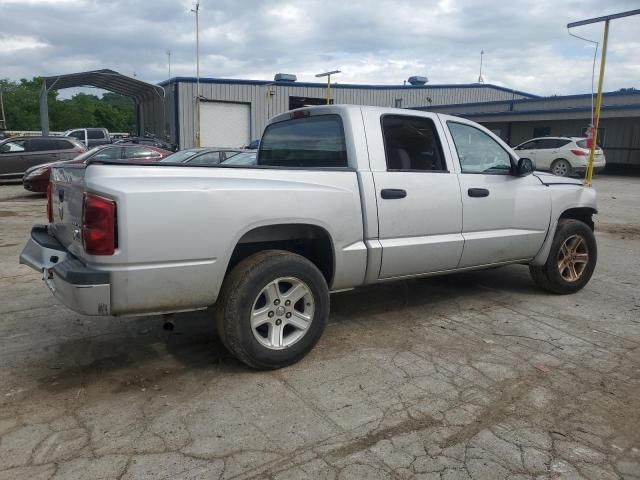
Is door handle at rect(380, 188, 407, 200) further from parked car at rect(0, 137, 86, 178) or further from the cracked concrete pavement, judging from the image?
parked car at rect(0, 137, 86, 178)

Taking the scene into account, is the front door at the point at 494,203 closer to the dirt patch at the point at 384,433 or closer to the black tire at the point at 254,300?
the black tire at the point at 254,300

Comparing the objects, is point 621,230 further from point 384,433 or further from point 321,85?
point 321,85

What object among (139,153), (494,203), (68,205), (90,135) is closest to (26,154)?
(139,153)

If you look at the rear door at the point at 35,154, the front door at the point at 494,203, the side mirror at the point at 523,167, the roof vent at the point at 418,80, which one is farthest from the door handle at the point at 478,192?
the roof vent at the point at 418,80

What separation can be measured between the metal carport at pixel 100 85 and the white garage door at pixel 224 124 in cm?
306

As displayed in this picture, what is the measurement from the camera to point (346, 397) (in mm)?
3459

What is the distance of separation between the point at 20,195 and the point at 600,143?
85.6ft

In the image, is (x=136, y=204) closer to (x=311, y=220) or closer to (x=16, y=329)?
(x=311, y=220)

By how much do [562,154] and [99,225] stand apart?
21.9 meters

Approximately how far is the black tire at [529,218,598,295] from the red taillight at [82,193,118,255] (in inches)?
170

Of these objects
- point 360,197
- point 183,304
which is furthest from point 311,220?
point 183,304

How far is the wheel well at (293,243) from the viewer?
379 centimetres

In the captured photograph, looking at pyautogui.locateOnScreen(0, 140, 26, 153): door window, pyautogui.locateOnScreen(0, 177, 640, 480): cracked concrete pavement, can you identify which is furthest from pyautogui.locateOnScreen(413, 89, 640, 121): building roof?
pyautogui.locateOnScreen(0, 140, 26, 153): door window

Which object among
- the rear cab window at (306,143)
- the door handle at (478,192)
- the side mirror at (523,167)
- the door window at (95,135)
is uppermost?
the door window at (95,135)
